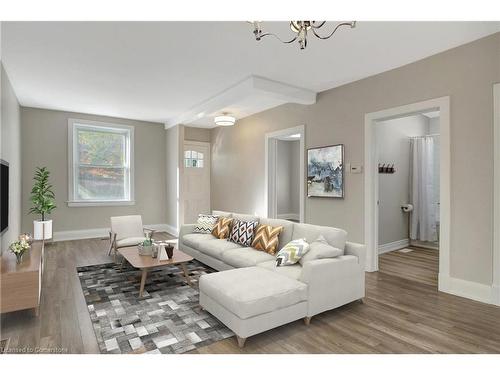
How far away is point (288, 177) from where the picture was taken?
385 inches

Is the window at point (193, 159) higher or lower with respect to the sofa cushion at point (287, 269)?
higher

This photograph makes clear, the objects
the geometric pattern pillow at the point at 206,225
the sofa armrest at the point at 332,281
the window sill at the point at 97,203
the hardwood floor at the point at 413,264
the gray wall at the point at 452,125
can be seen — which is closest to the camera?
the sofa armrest at the point at 332,281

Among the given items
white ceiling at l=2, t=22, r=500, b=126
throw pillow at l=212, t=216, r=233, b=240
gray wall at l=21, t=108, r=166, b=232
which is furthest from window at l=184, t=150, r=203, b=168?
throw pillow at l=212, t=216, r=233, b=240

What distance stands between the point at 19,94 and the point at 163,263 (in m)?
4.19

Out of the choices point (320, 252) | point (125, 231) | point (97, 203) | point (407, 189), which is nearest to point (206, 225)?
point (125, 231)

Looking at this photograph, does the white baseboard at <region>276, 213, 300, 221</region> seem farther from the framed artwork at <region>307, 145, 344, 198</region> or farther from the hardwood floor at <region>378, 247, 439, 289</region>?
the framed artwork at <region>307, 145, 344, 198</region>

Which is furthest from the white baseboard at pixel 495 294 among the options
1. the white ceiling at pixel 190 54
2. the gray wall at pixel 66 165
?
the gray wall at pixel 66 165

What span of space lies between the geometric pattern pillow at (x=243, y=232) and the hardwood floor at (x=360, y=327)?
1446mm

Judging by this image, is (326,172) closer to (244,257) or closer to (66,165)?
(244,257)

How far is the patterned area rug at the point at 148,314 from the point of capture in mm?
2223

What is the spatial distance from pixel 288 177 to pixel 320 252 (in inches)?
279

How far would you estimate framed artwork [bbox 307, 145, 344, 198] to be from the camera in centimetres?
443

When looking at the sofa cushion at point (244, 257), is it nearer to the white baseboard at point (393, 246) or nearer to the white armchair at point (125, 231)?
the white armchair at point (125, 231)
